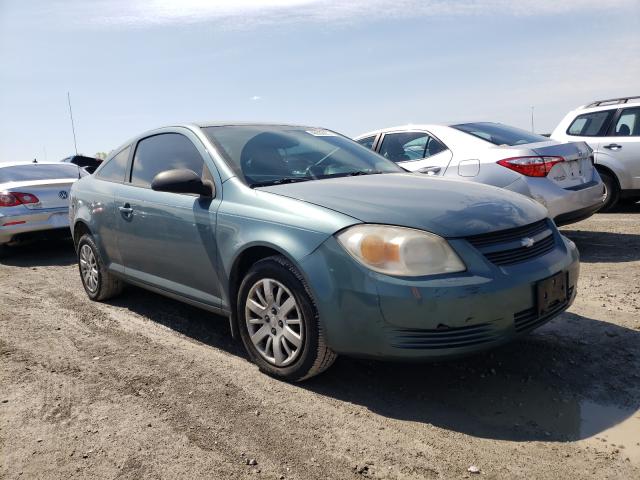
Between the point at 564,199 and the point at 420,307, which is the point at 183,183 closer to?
the point at 420,307

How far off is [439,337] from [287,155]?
181cm

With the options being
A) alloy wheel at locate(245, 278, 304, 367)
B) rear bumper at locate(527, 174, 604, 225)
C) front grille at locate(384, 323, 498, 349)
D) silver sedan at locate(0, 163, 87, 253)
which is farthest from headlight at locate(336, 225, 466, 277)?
silver sedan at locate(0, 163, 87, 253)

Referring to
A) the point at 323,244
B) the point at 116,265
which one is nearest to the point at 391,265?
the point at 323,244

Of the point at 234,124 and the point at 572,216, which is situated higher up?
the point at 234,124

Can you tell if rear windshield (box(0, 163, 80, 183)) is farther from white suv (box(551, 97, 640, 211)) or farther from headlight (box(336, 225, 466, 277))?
white suv (box(551, 97, 640, 211))

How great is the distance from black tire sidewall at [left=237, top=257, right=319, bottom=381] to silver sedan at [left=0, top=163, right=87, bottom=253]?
217 inches

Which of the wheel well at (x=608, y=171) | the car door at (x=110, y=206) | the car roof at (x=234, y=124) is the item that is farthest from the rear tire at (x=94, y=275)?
the wheel well at (x=608, y=171)

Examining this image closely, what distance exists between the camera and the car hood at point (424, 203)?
2.88 metres

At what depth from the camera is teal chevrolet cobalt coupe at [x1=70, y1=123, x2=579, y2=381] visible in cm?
274

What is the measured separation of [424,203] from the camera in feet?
10.1

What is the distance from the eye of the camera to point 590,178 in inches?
238

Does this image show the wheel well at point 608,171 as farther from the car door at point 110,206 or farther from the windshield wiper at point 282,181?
the car door at point 110,206

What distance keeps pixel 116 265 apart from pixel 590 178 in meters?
4.93

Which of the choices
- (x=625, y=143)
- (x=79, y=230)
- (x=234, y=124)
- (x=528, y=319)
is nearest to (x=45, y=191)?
(x=79, y=230)
